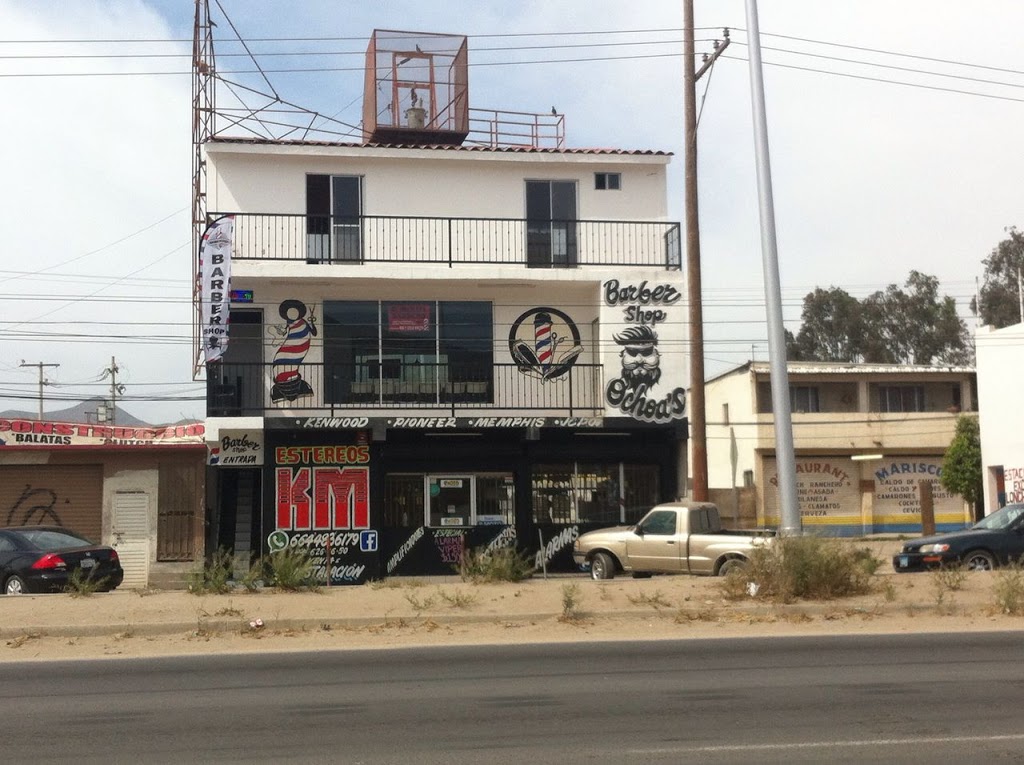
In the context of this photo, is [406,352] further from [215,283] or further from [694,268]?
[694,268]

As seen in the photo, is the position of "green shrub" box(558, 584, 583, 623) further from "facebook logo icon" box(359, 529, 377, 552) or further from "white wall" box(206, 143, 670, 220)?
"white wall" box(206, 143, 670, 220)

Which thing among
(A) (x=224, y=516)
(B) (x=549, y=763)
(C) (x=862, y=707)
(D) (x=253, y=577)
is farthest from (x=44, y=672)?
(A) (x=224, y=516)

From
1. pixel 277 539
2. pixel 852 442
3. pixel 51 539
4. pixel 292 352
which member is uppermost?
pixel 292 352

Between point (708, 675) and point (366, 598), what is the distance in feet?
20.1

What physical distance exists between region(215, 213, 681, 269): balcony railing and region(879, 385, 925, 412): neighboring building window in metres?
20.6

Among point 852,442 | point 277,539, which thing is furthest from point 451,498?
point 852,442

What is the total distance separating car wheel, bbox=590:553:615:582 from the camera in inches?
800

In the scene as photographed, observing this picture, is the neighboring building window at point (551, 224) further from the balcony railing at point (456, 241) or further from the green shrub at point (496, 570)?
the green shrub at point (496, 570)

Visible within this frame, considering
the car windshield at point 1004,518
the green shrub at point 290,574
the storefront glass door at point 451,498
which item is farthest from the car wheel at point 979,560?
the green shrub at point 290,574

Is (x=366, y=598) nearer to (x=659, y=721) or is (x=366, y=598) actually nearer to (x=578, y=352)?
(x=659, y=721)

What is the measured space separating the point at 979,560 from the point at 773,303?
702 cm

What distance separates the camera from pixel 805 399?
42062mm

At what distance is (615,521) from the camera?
24281mm

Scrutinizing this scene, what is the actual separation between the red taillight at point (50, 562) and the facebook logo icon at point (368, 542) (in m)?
6.04
